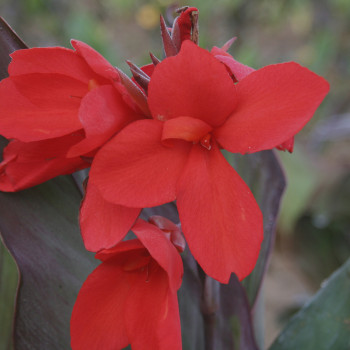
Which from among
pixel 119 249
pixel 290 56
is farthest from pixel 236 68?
pixel 290 56

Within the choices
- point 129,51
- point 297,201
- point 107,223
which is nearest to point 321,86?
point 107,223

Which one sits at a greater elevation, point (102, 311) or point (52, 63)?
point (52, 63)

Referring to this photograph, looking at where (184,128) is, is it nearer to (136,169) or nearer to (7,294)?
(136,169)

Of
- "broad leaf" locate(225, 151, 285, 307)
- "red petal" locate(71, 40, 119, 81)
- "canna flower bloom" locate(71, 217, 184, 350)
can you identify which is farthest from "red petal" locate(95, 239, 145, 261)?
"broad leaf" locate(225, 151, 285, 307)

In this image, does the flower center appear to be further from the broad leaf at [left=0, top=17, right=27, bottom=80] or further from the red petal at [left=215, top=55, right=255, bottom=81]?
the broad leaf at [left=0, top=17, right=27, bottom=80]

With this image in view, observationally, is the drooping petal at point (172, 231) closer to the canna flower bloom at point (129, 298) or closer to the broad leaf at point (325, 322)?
the canna flower bloom at point (129, 298)

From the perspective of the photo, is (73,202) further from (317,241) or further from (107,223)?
(317,241)
